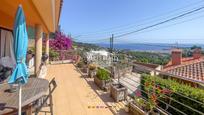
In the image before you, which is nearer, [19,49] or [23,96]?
[19,49]

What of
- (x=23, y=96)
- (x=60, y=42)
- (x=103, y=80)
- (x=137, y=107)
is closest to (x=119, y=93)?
(x=137, y=107)

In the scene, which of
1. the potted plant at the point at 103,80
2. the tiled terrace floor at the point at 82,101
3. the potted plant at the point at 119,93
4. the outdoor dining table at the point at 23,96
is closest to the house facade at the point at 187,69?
the potted plant at the point at 103,80

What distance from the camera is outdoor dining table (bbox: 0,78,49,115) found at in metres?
2.41

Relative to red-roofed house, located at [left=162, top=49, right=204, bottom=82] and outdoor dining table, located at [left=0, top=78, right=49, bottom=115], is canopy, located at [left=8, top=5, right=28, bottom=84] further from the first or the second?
red-roofed house, located at [left=162, top=49, right=204, bottom=82]

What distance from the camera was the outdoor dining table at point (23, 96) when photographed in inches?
95.0

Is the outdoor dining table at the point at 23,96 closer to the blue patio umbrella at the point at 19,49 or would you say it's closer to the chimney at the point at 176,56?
the blue patio umbrella at the point at 19,49

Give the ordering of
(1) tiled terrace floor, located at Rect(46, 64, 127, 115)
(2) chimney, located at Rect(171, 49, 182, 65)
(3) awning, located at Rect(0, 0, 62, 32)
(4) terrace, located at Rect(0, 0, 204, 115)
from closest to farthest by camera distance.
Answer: (4) terrace, located at Rect(0, 0, 204, 115), (3) awning, located at Rect(0, 0, 62, 32), (1) tiled terrace floor, located at Rect(46, 64, 127, 115), (2) chimney, located at Rect(171, 49, 182, 65)

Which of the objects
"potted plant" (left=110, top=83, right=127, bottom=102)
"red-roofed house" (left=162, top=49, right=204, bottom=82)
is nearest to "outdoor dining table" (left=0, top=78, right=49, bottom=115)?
"potted plant" (left=110, top=83, right=127, bottom=102)

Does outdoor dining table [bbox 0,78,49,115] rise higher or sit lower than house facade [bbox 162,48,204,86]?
higher

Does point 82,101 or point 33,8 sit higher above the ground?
point 33,8

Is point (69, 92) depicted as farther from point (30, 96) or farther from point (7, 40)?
point (7, 40)

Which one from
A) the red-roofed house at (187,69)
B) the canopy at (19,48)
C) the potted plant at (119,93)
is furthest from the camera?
the red-roofed house at (187,69)

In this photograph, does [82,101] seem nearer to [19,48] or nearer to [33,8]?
[33,8]

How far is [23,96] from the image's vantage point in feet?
8.92
